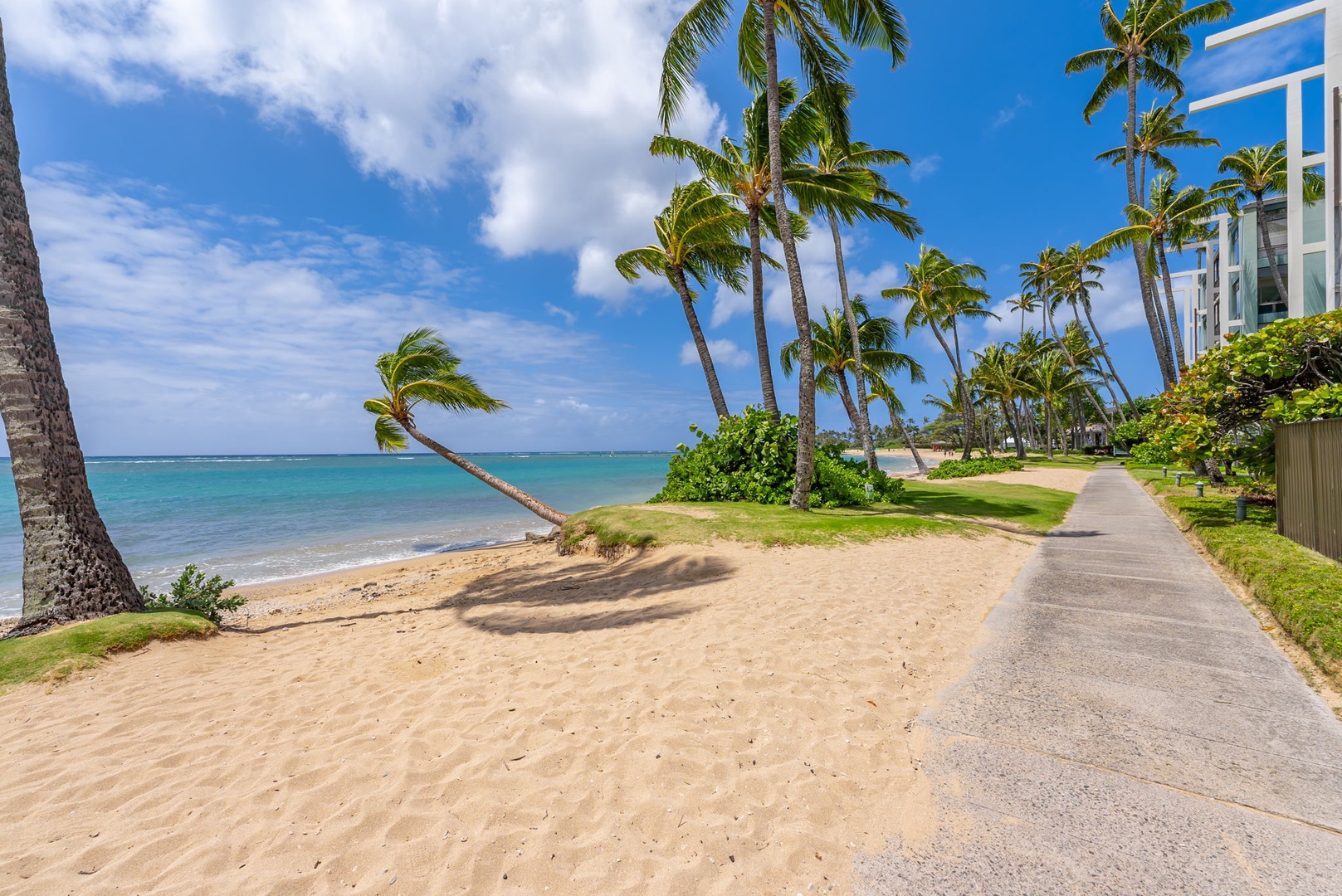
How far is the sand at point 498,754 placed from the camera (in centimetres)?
241

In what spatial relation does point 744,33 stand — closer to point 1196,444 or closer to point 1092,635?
point 1196,444

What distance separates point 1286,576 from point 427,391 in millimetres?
17555

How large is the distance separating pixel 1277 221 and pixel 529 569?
37.9 m

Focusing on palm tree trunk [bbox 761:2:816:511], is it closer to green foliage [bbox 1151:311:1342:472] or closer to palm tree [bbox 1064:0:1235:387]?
green foliage [bbox 1151:311:1342:472]

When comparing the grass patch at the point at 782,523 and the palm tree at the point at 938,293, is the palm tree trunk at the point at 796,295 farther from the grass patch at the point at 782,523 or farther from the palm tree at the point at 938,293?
the palm tree at the point at 938,293

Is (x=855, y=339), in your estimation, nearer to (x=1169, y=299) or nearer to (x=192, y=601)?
(x=1169, y=299)

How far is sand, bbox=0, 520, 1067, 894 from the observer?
2.41m

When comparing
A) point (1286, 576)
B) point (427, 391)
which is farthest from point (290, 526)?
point (1286, 576)

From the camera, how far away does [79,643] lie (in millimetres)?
4906

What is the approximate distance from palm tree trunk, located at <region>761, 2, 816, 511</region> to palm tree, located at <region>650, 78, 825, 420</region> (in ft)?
7.24

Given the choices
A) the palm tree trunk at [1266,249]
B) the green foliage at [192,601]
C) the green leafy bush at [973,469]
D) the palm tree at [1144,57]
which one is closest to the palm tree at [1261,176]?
the palm tree trunk at [1266,249]

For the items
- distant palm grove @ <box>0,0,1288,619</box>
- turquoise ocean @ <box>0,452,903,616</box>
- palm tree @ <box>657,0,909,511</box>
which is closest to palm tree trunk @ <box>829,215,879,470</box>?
distant palm grove @ <box>0,0,1288,619</box>

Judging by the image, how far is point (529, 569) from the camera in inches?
392

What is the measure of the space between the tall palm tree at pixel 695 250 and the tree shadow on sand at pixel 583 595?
7869 millimetres
